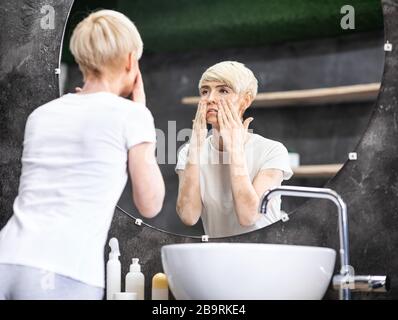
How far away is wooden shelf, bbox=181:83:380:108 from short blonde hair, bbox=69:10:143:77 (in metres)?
0.40

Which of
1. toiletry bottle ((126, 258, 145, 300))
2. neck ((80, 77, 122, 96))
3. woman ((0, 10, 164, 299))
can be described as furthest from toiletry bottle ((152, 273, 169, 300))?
neck ((80, 77, 122, 96))

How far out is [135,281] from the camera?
206 cm

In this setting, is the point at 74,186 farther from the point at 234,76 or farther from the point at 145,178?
the point at 234,76

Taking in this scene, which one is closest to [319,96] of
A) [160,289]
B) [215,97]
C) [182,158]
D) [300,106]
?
[300,106]

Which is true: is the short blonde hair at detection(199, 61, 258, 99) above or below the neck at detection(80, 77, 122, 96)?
above

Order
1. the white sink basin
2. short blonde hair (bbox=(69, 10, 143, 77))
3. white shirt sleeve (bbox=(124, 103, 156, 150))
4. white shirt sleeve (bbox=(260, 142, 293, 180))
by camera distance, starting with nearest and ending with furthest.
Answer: the white sink basin, white shirt sleeve (bbox=(124, 103, 156, 150)), short blonde hair (bbox=(69, 10, 143, 77)), white shirt sleeve (bbox=(260, 142, 293, 180))

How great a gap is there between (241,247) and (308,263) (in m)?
0.17

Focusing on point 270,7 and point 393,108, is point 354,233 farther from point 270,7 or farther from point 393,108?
point 270,7

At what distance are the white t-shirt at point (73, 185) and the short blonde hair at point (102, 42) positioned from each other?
13 cm

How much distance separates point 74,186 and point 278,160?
59 centimetres

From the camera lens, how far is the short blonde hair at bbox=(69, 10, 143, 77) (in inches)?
76.1

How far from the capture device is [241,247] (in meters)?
1.66

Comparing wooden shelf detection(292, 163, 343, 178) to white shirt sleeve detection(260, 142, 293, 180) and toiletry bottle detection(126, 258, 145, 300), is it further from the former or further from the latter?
toiletry bottle detection(126, 258, 145, 300)

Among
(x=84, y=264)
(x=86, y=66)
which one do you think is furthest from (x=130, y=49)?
(x=84, y=264)
